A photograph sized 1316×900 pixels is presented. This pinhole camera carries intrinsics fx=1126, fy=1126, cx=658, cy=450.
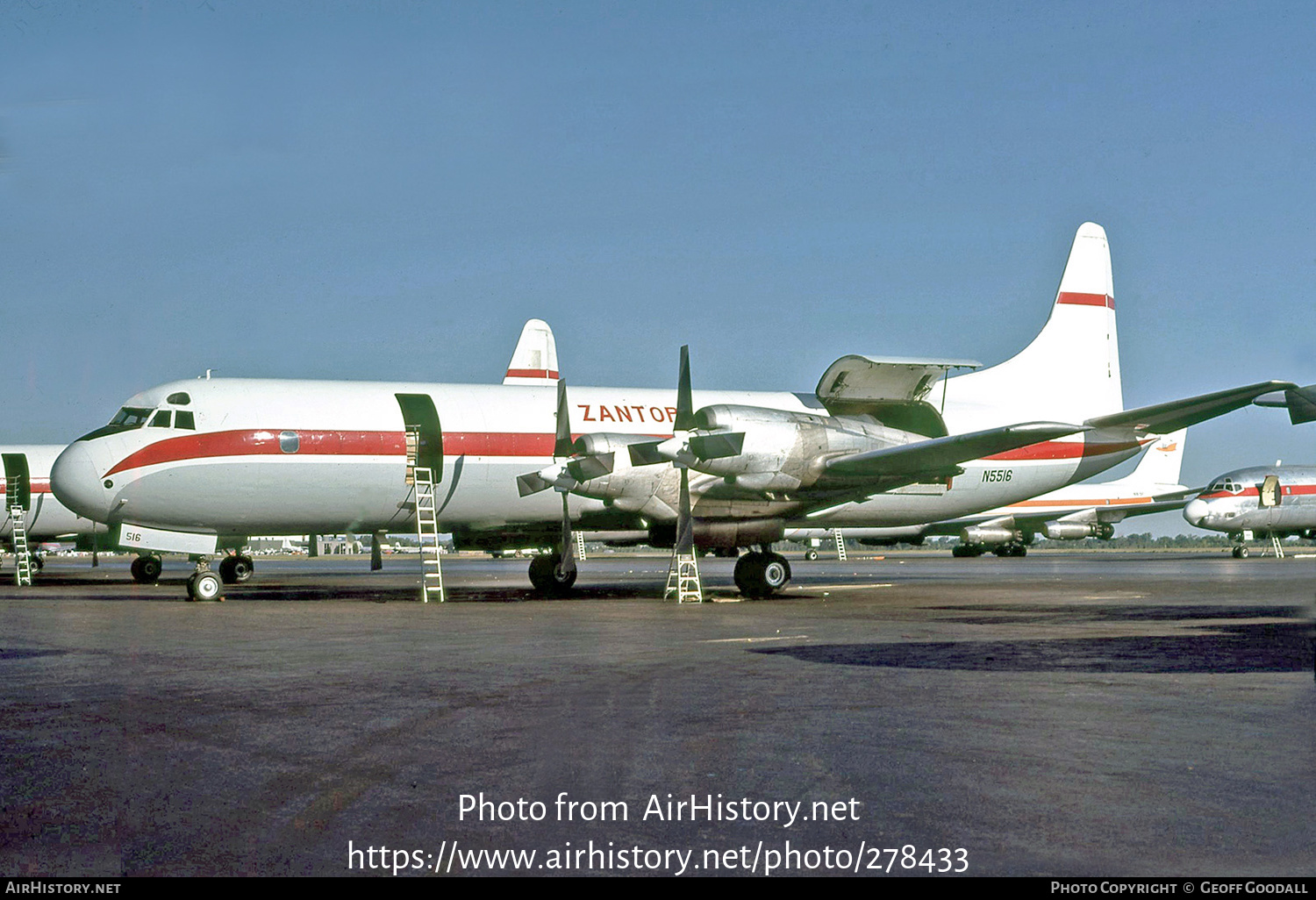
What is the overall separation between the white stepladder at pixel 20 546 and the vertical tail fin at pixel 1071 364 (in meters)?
30.5

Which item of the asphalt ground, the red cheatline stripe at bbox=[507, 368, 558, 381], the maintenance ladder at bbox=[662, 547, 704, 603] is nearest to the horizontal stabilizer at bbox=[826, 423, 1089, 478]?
the maintenance ladder at bbox=[662, 547, 704, 603]

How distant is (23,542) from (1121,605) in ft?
118

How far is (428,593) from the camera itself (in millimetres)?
26953

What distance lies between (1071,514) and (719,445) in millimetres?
48368

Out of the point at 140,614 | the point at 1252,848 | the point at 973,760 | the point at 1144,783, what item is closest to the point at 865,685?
the point at 973,760

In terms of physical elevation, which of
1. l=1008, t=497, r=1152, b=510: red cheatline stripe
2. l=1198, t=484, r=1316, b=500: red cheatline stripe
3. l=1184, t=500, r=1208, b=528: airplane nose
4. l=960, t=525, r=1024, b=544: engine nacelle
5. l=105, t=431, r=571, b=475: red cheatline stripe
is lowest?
l=960, t=525, r=1024, b=544: engine nacelle

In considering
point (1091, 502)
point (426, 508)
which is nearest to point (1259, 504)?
point (1091, 502)

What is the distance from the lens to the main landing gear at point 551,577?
27094 mm

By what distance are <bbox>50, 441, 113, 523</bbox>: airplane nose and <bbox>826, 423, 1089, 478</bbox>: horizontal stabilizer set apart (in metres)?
15.2

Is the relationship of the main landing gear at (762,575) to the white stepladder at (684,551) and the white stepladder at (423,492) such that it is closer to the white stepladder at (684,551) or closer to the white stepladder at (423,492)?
the white stepladder at (684,551)

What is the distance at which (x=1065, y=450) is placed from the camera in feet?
95.5

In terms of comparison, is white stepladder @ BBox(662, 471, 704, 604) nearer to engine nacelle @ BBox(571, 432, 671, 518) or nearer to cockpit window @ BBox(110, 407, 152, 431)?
engine nacelle @ BBox(571, 432, 671, 518)

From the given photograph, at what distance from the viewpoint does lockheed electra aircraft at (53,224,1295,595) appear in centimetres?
2298
